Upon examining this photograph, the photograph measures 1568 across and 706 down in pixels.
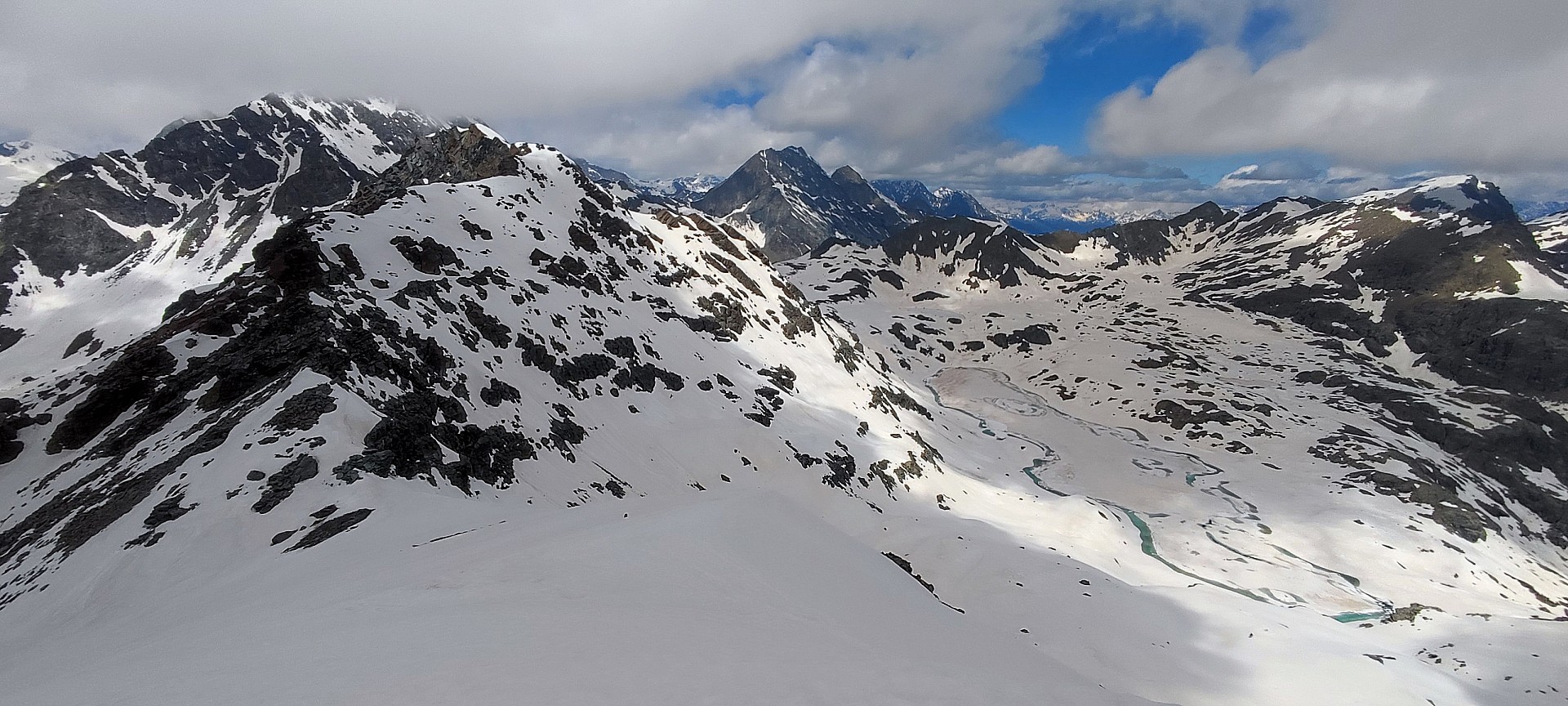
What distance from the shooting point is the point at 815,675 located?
24.6 ft

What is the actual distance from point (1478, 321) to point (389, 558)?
207995 millimetres

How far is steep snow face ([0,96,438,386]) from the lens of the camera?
110 m

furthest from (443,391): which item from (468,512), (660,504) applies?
(660,504)

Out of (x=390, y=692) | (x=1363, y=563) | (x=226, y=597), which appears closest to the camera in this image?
(x=390, y=692)

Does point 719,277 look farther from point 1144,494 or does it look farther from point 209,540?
point 209,540

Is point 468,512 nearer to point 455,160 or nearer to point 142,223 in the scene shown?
point 455,160

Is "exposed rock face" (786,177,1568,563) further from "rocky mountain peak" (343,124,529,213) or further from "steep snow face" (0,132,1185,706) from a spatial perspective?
"rocky mountain peak" (343,124,529,213)

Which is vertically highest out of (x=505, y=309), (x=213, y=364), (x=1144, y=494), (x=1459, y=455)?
(x=505, y=309)

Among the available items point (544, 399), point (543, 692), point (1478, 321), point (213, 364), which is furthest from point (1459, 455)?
point (213, 364)

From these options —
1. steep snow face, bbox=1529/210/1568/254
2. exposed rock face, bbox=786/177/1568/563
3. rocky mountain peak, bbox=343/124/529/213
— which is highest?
rocky mountain peak, bbox=343/124/529/213

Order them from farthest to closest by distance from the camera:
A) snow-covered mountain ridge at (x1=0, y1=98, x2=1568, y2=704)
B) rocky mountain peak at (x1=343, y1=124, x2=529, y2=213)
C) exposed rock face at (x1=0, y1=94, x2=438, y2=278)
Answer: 1. exposed rock face at (x1=0, y1=94, x2=438, y2=278)
2. rocky mountain peak at (x1=343, y1=124, x2=529, y2=213)
3. snow-covered mountain ridge at (x1=0, y1=98, x2=1568, y2=704)

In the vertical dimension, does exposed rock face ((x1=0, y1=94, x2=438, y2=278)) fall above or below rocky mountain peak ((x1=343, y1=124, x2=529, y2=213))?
above

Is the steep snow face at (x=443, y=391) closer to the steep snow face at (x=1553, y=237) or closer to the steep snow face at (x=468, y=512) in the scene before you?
the steep snow face at (x=468, y=512)

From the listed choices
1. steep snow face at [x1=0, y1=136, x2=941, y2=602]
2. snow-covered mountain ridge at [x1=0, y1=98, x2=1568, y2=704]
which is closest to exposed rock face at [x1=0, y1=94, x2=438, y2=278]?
snow-covered mountain ridge at [x1=0, y1=98, x2=1568, y2=704]
